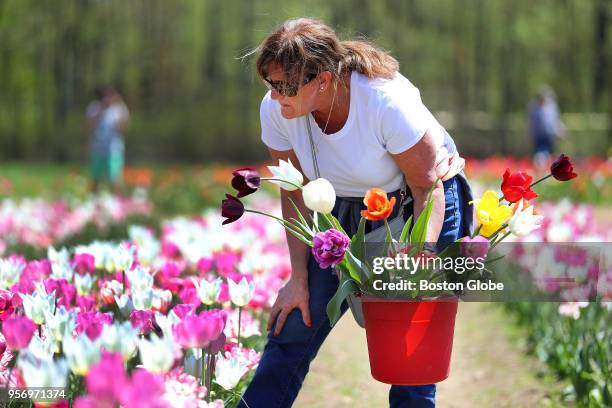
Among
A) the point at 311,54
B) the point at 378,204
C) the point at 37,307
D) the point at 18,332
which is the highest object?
the point at 311,54

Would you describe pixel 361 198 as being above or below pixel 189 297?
above

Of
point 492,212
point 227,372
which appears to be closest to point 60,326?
point 227,372

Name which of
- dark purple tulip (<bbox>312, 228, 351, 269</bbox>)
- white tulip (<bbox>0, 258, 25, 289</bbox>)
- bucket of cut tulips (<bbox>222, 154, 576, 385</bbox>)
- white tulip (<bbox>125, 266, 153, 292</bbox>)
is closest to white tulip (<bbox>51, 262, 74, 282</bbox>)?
white tulip (<bbox>0, 258, 25, 289</bbox>)

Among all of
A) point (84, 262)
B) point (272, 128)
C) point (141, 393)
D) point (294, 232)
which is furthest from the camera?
point (84, 262)

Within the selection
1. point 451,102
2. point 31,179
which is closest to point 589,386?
point 31,179

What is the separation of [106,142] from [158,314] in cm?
864

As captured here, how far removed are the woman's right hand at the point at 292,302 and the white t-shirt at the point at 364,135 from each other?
29 cm

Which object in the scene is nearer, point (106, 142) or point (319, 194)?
point (319, 194)

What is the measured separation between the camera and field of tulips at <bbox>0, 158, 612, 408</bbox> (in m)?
1.88

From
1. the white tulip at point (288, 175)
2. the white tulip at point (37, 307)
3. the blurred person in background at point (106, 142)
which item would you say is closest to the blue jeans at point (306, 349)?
the white tulip at point (288, 175)

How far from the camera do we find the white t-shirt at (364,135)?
238 centimetres

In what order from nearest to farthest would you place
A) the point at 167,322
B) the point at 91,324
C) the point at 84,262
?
the point at 91,324, the point at 167,322, the point at 84,262

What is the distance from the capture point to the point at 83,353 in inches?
72.8

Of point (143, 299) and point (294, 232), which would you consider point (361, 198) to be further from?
point (143, 299)
